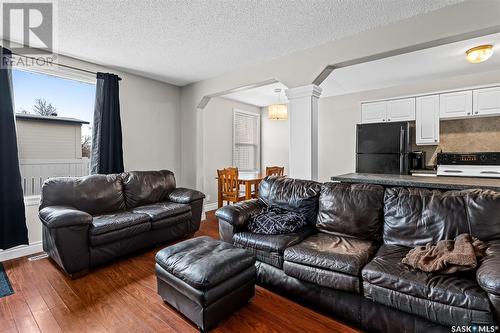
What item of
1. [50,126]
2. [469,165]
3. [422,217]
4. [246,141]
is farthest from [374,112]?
[50,126]

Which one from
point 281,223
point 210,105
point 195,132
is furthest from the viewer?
point 210,105

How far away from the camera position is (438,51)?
3221mm

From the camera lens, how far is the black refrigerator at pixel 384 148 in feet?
14.1

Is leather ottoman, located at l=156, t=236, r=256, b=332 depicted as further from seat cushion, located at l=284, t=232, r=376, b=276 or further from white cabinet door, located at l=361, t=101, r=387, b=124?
white cabinet door, located at l=361, t=101, r=387, b=124

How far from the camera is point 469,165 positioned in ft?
13.2

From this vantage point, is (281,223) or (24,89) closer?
(281,223)

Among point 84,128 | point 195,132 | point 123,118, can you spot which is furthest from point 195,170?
point 84,128

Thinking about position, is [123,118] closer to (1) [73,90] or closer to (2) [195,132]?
(1) [73,90]

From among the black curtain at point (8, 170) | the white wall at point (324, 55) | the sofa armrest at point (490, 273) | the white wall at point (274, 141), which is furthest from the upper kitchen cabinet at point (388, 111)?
the black curtain at point (8, 170)

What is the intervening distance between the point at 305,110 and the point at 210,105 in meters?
2.62

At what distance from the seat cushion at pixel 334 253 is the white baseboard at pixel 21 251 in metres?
3.15

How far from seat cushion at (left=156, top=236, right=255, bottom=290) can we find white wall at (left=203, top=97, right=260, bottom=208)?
3.06m

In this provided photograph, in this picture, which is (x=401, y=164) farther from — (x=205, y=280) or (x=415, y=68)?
(x=205, y=280)

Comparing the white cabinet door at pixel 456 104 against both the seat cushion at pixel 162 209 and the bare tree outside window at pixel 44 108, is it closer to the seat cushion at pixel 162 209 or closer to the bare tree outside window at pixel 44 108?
the seat cushion at pixel 162 209
